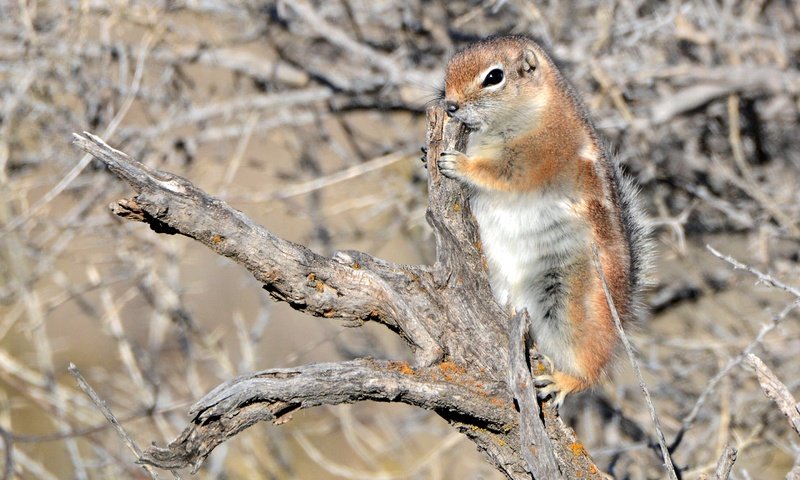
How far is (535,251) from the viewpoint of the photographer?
3.27m

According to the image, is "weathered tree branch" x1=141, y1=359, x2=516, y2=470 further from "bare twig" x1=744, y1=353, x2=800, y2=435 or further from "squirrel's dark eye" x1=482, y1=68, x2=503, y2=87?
"squirrel's dark eye" x1=482, y1=68, x2=503, y2=87

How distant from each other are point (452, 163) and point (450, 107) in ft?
0.86

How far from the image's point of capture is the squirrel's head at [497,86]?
3414 millimetres

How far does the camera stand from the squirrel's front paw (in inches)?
122

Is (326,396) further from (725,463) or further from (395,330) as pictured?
(725,463)

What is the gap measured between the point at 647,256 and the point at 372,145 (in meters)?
2.92

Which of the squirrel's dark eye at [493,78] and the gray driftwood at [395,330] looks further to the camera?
the squirrel's dark eye at [493,78]

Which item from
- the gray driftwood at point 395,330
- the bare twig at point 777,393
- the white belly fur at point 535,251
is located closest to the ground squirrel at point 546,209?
the white belly fur at point 535,251

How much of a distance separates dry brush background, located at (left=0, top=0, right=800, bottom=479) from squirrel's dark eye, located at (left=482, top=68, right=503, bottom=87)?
4.44ft

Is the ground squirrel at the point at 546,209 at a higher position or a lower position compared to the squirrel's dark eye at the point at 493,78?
lower

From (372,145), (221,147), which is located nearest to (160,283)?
(221,147)

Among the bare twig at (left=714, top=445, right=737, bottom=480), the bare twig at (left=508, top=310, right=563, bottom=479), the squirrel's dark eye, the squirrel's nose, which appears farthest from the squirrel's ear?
the bare twig at (left=714, top=445, right=737, bottom=480)

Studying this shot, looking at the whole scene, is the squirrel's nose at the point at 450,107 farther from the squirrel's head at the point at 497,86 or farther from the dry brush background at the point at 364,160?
the dry brush background at the point at 364,160

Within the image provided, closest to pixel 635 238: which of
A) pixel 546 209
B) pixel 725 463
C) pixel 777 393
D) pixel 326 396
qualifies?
pixel 546 209
